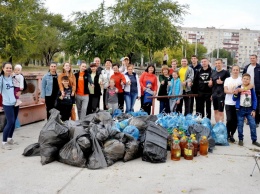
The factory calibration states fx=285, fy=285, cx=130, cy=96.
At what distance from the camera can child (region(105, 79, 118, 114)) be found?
6.86 metres

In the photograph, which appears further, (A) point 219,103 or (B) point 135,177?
(A) point 219,103

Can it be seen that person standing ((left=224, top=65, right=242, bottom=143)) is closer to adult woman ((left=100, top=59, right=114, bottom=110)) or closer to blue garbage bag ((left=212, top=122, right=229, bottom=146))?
blue garbage bag ((left=212, top=122, right=229, bottom=146))

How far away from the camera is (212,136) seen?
5805mm

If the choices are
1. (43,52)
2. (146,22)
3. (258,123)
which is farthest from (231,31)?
(258,123)

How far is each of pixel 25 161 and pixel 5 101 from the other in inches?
52.2

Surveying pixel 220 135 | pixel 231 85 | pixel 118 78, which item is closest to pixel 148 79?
pixel 118 78

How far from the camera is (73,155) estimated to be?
4.39 meters

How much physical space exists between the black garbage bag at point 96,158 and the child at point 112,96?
94.7 inches

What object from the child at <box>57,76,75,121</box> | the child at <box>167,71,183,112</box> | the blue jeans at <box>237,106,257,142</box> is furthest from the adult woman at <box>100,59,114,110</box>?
the blue jeans at <box>237,106,257,142</box>

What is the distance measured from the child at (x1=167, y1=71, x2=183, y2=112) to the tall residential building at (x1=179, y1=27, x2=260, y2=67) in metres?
112

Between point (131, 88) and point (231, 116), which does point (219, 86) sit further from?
point (131, 88)

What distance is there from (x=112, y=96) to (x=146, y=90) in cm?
99

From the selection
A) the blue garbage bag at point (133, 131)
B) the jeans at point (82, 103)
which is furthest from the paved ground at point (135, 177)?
the jeans at point (82, 103)

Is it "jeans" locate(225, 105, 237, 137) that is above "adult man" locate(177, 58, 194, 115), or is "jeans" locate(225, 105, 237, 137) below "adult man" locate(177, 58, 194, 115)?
below
